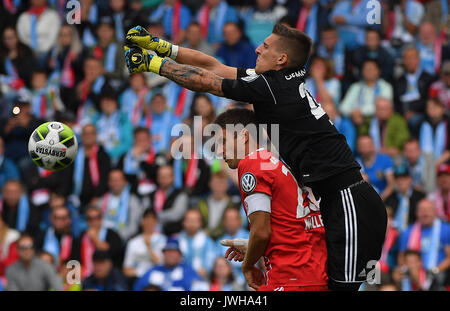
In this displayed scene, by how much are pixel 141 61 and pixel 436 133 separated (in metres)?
7.31

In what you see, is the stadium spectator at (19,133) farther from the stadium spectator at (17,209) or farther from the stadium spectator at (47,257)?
the stadium spectator at (47,257)

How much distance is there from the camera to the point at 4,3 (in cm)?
1683

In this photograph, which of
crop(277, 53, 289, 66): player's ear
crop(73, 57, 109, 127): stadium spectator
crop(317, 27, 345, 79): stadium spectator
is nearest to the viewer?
crop(277, 53, 289, 66): player's ear

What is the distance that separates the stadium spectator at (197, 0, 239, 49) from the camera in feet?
50.8

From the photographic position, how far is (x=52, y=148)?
828cm

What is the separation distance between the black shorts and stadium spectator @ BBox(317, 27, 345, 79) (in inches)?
301

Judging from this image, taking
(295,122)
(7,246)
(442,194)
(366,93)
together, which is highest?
(366,93)

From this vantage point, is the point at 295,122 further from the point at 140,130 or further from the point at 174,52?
the point at 140,130

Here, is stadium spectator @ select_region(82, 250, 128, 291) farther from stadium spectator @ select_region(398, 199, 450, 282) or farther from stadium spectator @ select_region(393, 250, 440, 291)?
stadium spectator @ select_region(398, 199, 450, 282)

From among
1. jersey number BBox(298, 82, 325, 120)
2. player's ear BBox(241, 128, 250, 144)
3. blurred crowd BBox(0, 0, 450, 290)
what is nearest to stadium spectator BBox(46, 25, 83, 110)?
blurred crowd BBox(0, 0, 450, 290)

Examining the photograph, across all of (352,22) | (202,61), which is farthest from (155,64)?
(352,22)

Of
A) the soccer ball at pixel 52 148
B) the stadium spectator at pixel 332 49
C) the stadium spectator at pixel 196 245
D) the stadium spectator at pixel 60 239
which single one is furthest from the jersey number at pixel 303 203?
the stadium spectator at pixel 332 49

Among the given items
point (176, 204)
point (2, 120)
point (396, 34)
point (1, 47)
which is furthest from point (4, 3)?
point (396, 34)

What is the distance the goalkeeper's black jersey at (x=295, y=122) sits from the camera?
22.9 feet
